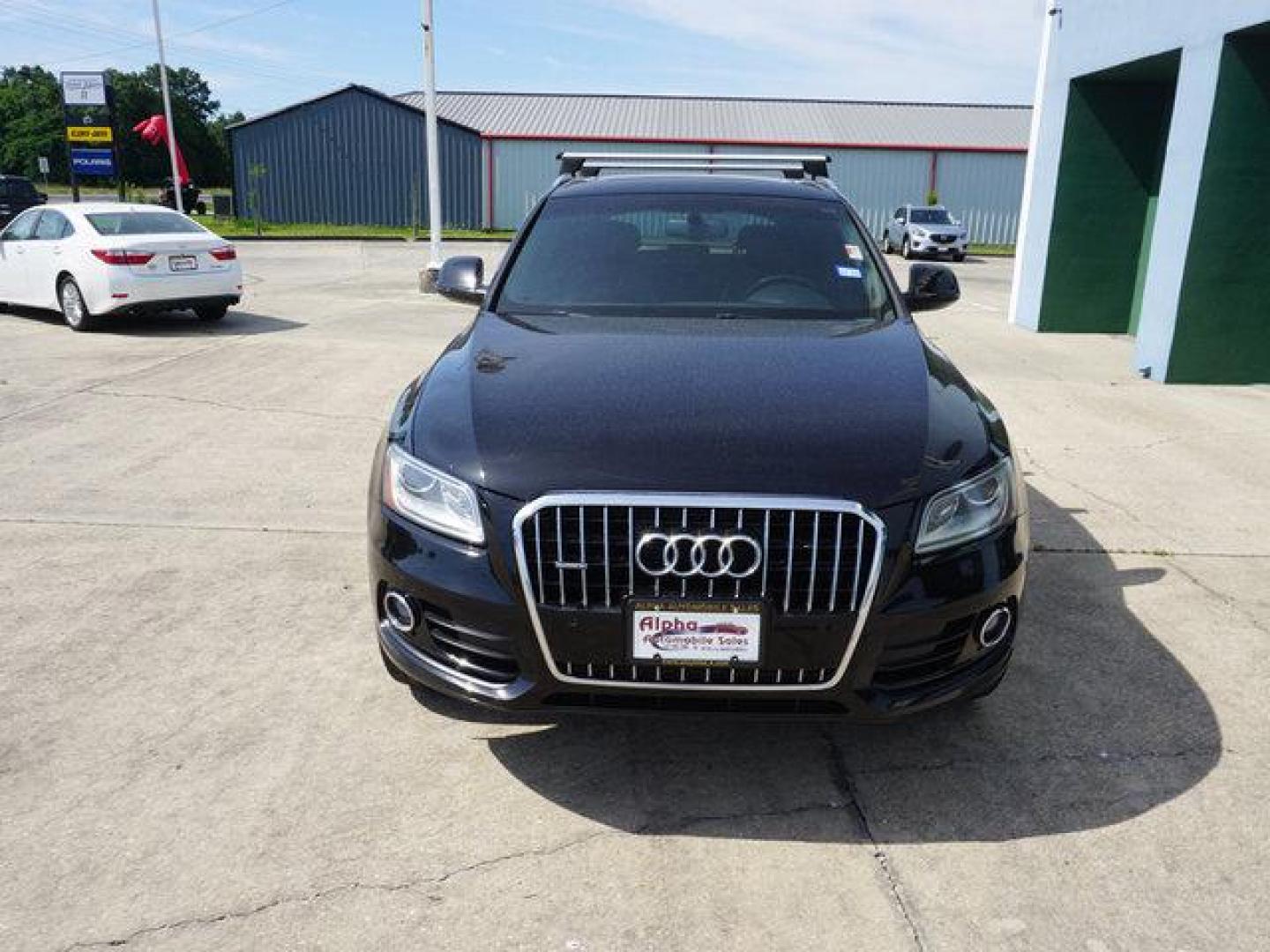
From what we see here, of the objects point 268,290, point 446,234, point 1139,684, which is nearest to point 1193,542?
point 1139,684

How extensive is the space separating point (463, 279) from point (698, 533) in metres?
2.44

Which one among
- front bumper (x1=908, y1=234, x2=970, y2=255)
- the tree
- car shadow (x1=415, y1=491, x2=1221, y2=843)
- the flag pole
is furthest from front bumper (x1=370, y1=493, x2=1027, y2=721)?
the tree

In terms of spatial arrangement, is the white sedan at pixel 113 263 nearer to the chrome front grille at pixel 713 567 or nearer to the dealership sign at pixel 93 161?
the chrome front grille at pixel 713 567

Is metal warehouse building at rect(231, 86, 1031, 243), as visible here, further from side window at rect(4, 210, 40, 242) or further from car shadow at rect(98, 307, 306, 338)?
side window at rect(4, 210, 40, 242)

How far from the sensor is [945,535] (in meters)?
2.73

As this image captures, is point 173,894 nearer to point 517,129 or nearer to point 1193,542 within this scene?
point 1193,542

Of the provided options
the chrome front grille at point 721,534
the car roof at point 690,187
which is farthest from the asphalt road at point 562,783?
the car roof at point 690,187

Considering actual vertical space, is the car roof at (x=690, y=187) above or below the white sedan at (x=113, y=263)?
above

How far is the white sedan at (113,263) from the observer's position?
1115 cm

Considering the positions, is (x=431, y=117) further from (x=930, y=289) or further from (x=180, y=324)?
(x=930, y=289)

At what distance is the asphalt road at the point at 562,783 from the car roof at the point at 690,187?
1.99m

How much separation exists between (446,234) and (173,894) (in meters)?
33.8

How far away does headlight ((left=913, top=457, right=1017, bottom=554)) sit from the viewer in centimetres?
270

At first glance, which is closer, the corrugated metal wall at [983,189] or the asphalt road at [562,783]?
the asphalt road at [562,783]
